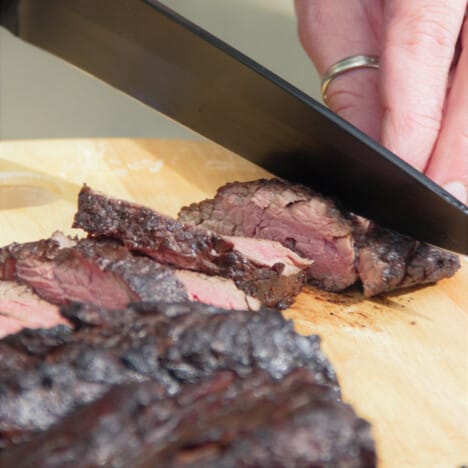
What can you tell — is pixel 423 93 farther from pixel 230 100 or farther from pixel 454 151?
pixel 230 100

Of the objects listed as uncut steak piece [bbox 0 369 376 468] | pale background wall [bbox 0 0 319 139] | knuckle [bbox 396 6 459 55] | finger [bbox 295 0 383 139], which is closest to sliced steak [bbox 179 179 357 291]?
finger [bbox 295 0 383 139]

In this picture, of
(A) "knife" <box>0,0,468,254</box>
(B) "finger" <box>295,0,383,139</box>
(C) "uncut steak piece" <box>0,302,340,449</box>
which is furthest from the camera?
(B) "finger" <box>295,0,383,139</box>

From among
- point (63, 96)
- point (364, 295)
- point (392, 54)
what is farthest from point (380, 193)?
point (63, 96)

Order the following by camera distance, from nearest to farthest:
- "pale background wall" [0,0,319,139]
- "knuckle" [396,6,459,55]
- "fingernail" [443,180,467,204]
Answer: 1. "fingernail" [443,180,467,204]
2. "knuckle" [396,6,459,55]
3. "pale background wall" [0,0,319,139]

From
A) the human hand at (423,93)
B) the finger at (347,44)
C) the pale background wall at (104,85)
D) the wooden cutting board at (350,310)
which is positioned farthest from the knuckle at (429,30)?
the pale background wall at (104,85)

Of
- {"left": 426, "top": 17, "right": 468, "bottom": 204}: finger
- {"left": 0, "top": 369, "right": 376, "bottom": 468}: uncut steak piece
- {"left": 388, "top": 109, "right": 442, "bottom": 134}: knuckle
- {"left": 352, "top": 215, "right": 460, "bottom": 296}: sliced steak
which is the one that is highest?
{"left": 388, "top": 109, "right": 442, "bottom": 134}: knuckle

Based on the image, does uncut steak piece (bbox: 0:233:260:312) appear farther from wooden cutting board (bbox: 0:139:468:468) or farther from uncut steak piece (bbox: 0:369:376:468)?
uncut steak piece (bbox: 0:369:376:468)

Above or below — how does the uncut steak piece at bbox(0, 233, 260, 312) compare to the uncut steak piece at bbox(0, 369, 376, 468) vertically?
above

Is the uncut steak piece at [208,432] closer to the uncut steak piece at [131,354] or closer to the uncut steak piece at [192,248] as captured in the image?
the uncut steak piece at [131,354]

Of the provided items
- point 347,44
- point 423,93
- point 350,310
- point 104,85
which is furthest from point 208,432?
point 104,85
